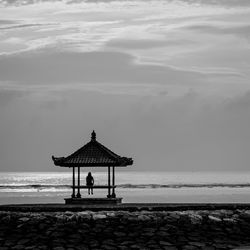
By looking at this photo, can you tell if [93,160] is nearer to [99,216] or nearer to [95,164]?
[95,164]

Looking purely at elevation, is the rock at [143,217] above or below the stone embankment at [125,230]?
above

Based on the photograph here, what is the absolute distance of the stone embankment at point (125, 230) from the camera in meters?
22.2

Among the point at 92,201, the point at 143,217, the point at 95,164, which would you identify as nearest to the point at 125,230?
the point at 143,217

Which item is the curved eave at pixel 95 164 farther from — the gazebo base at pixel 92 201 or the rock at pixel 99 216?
the rock at pixel 99 216

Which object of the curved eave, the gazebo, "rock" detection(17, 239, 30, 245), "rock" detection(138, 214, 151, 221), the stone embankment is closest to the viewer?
the stone embankment

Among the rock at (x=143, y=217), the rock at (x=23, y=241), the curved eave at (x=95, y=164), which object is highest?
the curved eave at (x=95, y=164)

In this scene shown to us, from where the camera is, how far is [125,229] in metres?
23.3

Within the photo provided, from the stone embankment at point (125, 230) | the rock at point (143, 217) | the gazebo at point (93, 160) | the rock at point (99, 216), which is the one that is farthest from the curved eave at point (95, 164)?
the rock at point (143, 217)

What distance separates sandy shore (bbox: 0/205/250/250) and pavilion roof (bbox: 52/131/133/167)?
25.2ft

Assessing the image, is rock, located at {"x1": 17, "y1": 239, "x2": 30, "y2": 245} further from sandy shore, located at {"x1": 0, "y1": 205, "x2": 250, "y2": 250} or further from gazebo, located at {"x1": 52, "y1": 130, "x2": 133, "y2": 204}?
gazebo, located at {"x1": 52, "y1": 130, "x2": 133, "y2": 204}

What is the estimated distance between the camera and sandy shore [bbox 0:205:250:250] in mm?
22172

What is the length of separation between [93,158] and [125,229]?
31.3ft

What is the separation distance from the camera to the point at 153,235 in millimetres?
22781

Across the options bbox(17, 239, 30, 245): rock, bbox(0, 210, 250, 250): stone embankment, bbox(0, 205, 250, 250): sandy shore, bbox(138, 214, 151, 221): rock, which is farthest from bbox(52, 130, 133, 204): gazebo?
bbox(17, 239, 30, 245): rock
